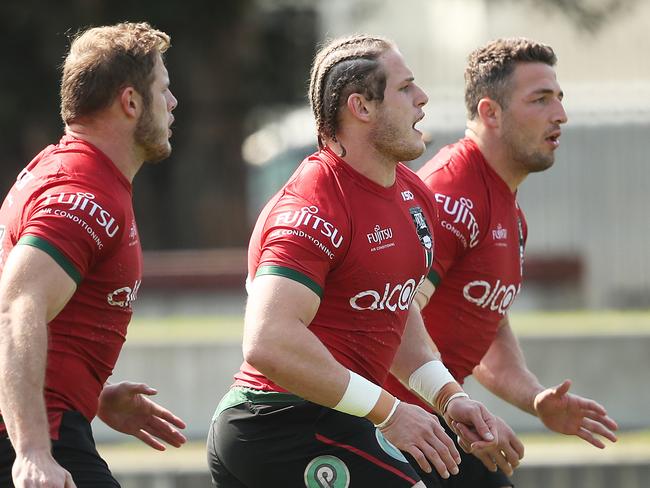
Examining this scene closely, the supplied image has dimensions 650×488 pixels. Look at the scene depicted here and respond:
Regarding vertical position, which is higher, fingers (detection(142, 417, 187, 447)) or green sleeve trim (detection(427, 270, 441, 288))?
green sleeve trim (detection(427, 270, 441, 288))

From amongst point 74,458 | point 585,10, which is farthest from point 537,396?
point 585,10

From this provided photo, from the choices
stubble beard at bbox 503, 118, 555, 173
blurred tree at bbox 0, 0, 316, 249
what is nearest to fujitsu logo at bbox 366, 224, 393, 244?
stubble beard at bbox 503, 118, 555, 173

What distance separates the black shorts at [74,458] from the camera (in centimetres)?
419

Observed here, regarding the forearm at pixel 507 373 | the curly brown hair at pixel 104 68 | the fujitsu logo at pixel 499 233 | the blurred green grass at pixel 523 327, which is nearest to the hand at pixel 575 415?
the forearm at pixel 507 373

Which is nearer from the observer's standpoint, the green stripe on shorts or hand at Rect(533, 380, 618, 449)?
the green stripe on shorts

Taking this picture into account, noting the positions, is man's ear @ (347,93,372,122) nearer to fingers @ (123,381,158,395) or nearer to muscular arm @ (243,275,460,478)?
muscular arm @ (243,275,460,478)

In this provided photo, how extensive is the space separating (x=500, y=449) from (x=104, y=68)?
74.7 inches

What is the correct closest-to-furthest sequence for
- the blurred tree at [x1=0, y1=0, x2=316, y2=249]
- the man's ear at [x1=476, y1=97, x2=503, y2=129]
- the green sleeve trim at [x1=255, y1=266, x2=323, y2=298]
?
the green sleeve trim at [x1=255, y1=266, x2=323, y2=298] < the man's ear at [x1=476, y1=97, x2=503, y2=129] < the blurred tree at [x1=0, y1=0, x2=316, y2=249]

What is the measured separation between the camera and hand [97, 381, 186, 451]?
489 cm

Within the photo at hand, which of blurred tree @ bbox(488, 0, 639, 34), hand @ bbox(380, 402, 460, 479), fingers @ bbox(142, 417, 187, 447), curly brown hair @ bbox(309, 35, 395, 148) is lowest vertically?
fingers @ bbox(142, 417, 187, 447)

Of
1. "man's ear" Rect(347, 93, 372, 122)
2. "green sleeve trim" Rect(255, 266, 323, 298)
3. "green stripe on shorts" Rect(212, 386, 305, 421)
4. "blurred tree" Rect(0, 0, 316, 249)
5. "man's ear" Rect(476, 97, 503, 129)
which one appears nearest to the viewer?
"green sleeve trim" Rect(255, 266, 323, 298)

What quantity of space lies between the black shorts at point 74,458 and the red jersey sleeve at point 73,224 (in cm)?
54

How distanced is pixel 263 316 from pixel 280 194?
0.57 metres

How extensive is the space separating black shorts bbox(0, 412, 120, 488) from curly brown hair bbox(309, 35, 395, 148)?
1.33 m
